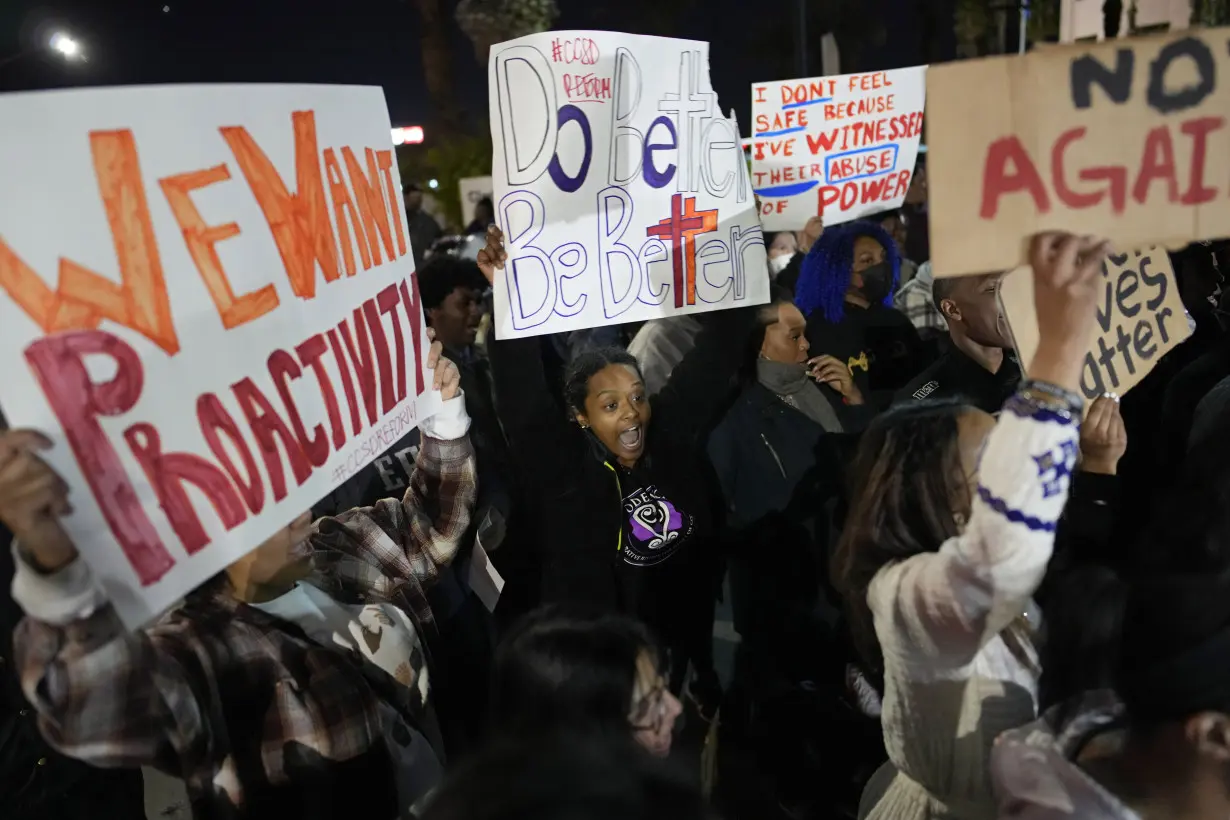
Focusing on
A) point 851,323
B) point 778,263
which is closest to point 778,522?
point 851,323

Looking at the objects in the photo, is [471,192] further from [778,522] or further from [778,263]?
[778,522]

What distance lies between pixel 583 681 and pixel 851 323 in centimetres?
231

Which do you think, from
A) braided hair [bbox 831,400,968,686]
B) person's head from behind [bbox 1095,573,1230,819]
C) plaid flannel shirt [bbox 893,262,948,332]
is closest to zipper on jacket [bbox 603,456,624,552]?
braided hair [bbox 831,400,968,686]

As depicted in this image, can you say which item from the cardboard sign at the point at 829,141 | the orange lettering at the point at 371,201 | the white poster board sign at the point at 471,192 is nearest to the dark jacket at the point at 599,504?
the orange lettering at the point at 371,201

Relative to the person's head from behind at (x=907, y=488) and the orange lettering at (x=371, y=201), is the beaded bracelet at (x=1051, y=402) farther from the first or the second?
the orange lettering at (x=371, y=201)

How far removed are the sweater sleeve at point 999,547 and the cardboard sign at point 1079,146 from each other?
237mm

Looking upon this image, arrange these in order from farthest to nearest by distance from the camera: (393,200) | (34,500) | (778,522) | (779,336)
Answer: (779,336)
(778,522)
(393,200)
(34,500)

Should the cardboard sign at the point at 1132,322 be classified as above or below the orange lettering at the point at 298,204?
below

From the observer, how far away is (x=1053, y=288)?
3.52 feet

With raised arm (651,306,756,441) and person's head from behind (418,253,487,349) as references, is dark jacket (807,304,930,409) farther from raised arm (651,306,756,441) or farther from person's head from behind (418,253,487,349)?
person's head from behind (418,253,487,349)

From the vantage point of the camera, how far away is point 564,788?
878mm

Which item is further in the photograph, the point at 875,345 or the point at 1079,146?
the point at 875,345

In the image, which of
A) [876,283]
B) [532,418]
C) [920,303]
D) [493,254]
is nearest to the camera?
[493,254]

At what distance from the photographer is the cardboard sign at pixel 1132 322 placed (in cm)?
156
